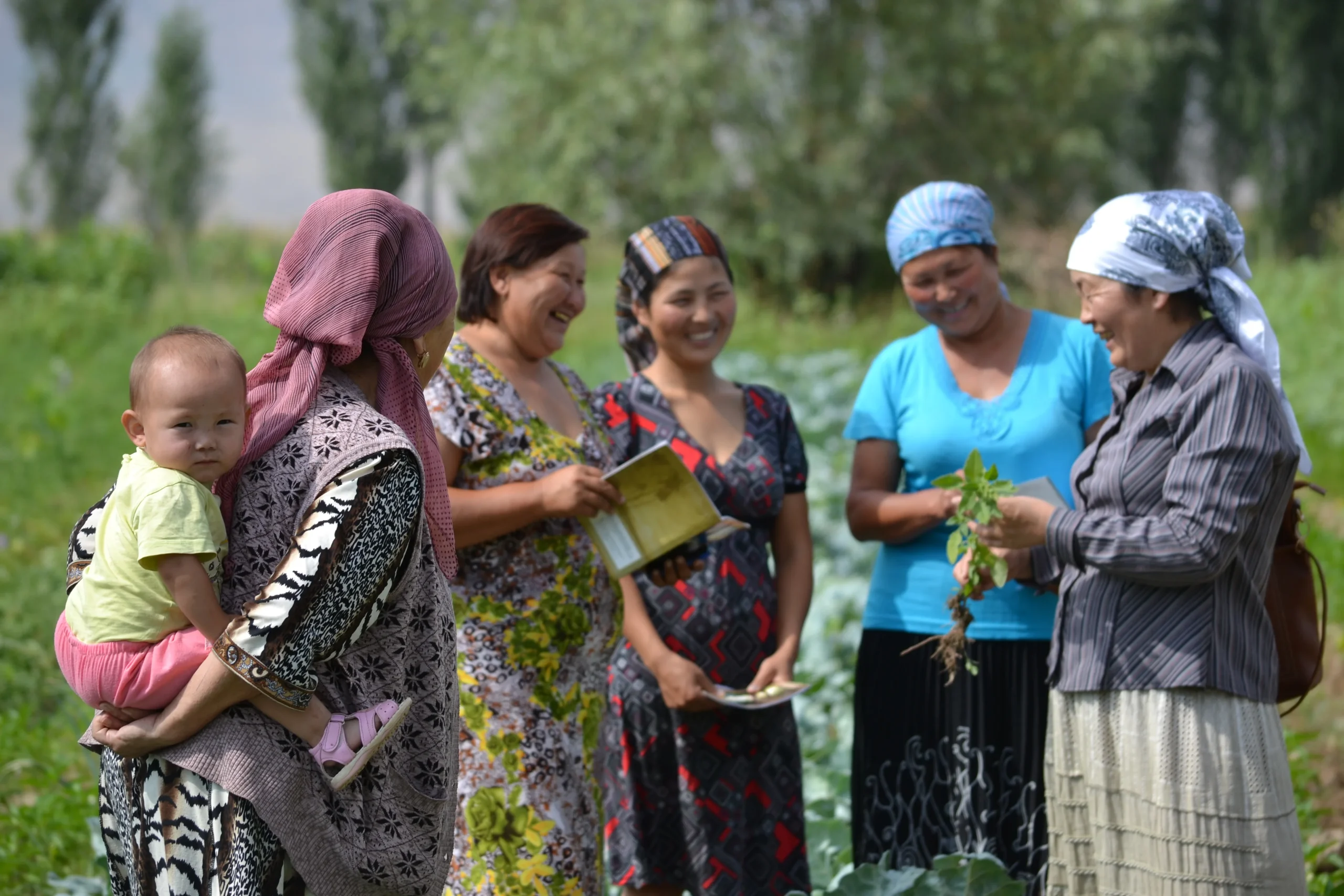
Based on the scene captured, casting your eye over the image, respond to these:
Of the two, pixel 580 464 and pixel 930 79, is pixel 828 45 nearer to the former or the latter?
pixel 930 79

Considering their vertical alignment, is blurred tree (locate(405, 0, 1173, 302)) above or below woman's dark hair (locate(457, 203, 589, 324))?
above

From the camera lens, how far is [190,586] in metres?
1.83

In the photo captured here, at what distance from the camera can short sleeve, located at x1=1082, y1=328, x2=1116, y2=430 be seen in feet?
10.5

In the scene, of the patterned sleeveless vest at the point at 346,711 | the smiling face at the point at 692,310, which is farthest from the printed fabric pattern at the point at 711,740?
the patterned sleeveless vest at the point at 346,711

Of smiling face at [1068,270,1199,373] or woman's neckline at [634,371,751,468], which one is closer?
smiling face at [1068,270,1199,373]

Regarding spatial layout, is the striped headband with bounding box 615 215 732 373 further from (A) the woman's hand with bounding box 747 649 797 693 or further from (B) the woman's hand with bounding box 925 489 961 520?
(A) the woman's hand with bounding box 747 649 797 693

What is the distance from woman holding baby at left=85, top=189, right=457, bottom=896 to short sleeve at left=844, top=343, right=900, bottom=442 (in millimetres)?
1517

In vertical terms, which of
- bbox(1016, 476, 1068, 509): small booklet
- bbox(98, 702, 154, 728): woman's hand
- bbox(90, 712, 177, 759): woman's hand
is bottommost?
bbox(90, 712, 177, 759): woman's hand

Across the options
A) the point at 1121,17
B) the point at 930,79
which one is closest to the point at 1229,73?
the point at 1121,17

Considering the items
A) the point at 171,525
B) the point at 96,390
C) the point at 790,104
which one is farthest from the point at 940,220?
the point at 790,104

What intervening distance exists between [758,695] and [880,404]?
84 centimetres

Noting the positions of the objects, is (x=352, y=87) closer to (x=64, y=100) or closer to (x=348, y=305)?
(x=64, y=100)

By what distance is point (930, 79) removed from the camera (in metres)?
19.9

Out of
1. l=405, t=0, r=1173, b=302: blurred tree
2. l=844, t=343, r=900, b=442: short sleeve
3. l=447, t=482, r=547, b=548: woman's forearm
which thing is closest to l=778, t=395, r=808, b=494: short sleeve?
l=844, t=343, r=900, b=442: short sleeve
